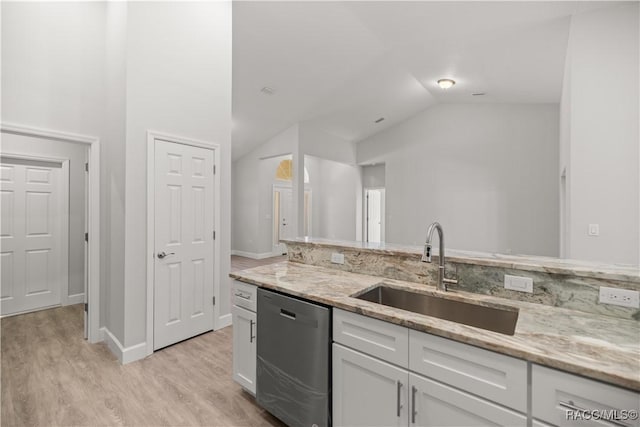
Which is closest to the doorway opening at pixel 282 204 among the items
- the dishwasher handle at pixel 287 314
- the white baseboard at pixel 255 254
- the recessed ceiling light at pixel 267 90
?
the white baseboard at pixel 255 254

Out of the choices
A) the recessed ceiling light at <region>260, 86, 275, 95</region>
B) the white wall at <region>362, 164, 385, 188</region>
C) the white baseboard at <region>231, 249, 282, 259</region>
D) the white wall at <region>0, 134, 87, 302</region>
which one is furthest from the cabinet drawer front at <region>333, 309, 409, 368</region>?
the white wall at <region>362, 164, 385, 188</region>

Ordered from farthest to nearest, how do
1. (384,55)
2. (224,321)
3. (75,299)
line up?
(384,55)
(75,299)
(224,321)

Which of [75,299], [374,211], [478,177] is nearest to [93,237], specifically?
[75,299]

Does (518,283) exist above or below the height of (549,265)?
below

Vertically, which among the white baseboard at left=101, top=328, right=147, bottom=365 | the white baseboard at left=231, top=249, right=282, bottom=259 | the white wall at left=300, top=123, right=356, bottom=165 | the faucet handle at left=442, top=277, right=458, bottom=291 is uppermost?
the white wall at left=300, top=123, right=356, bottom=165

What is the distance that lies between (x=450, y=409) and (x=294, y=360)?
0.82 metres

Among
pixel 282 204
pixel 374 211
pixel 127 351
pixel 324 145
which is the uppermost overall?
pixel 324 145

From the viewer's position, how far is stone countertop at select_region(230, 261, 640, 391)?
97 cm

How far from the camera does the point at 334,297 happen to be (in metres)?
1.63

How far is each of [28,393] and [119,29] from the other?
9.93ft

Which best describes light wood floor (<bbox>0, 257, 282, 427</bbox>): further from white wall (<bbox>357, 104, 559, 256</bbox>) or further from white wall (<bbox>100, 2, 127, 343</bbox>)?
white wall (<bbox>357, 104, 559, 256</bbox>)

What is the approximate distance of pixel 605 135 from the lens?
2.87m

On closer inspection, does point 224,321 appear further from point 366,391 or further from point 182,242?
point 366,391

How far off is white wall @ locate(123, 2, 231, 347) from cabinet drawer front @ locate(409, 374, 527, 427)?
2485mm
